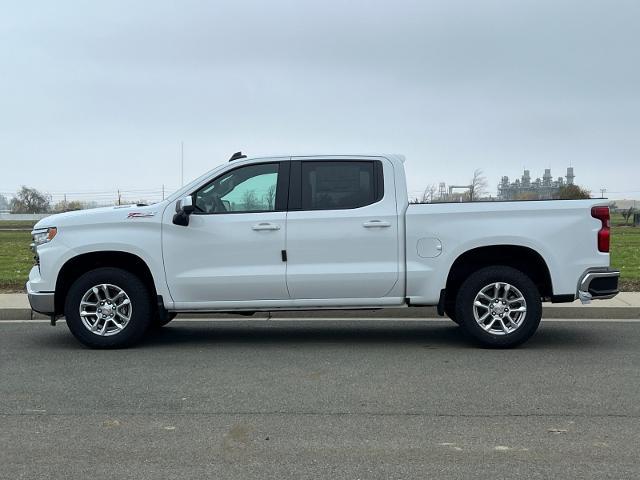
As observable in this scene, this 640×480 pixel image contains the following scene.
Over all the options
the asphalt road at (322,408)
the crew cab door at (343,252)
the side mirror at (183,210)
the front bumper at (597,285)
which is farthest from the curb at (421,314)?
the side mirror at (183,210)

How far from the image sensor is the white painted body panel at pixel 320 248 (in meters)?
7.08

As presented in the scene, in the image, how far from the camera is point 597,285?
7051 mm

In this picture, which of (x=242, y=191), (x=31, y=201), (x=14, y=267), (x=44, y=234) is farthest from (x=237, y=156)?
(x=31, y=201)

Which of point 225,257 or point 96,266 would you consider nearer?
point 225,257

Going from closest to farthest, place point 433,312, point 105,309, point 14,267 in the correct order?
1. point 105,309
2. point 433,312
3. point 14,267

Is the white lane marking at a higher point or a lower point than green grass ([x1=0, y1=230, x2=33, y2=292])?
lower

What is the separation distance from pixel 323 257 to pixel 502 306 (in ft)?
6.49

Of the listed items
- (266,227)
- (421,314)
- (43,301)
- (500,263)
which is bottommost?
(421,314)

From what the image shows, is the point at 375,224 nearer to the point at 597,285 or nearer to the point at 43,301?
the point at 597,285

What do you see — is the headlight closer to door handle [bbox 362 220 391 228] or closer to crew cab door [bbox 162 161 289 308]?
crew cab door [bbox 162 161 289 308]

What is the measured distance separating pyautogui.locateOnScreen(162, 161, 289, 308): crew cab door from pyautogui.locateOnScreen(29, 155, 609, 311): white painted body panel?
11mm

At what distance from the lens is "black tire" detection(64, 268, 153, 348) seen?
23.5ft

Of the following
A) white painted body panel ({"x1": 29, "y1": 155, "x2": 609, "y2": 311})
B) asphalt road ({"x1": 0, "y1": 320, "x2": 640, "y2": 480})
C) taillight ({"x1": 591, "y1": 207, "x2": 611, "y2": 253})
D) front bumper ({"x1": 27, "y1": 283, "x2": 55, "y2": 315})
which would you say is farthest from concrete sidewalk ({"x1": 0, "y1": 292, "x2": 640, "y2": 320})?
front bumper ({"x1": 27, "y1": 283, "x2": 55, "y2": 315})

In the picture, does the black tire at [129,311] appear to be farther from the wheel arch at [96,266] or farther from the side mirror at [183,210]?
the side mirror at [183,210]
